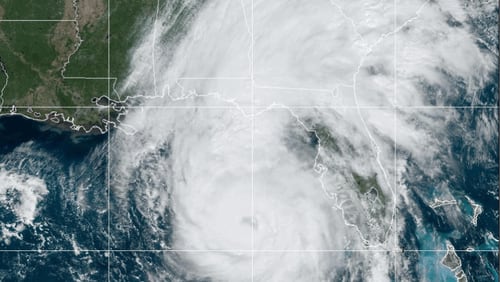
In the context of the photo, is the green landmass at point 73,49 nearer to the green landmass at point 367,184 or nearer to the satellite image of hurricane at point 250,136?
the satellite image of hurricane at point 250,136

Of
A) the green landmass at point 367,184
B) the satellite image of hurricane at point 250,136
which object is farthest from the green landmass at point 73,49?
the green landmass at point 367,184

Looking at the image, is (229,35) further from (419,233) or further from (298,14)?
(419,233)

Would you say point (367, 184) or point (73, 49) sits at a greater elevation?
point (73, 49)

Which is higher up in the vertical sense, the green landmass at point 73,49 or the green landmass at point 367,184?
the green landmass at point 73,49

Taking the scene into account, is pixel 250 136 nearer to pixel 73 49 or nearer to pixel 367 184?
pixel 367 184

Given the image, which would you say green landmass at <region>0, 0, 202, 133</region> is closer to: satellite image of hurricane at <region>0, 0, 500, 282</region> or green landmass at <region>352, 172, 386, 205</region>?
satellite image of hurricane at <region>0, 0, 500, 282</region>

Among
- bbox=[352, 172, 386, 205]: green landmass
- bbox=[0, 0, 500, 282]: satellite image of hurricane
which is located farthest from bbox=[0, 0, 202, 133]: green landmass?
bbox=[352, 172, 386, 205]: green landmass

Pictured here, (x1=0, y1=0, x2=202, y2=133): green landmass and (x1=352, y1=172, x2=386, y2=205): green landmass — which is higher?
(x1=0, y1=0, x2=202, y2=133): green landmass

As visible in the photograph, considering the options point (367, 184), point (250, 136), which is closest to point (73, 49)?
point (250, 136)
